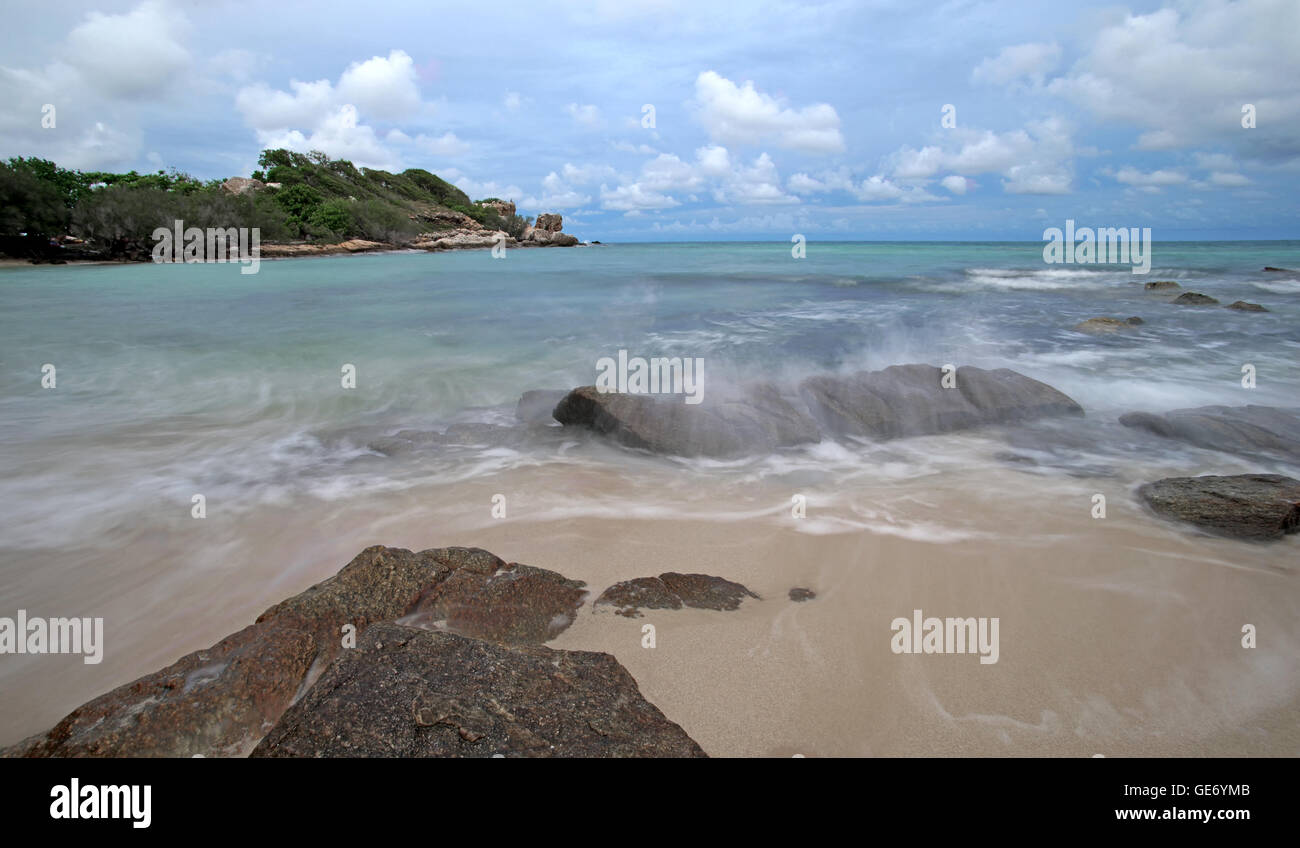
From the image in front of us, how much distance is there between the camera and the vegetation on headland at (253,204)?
1748 inches

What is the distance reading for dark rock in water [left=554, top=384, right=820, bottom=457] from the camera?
6.37 metres

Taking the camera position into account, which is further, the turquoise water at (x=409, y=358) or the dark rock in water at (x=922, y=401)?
the dark rock in water at (x=922, y=401)

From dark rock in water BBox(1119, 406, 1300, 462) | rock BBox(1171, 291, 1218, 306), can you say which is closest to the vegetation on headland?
dark rock in water BBox(1119, 406, 1300, 462)

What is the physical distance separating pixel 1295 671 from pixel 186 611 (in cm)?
608

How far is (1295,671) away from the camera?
3027 mm

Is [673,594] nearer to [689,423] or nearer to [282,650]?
[282,650]

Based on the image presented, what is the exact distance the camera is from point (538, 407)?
8023 mm

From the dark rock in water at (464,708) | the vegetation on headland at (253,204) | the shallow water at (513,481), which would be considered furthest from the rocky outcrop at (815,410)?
the vegetation on headland at (253,204)

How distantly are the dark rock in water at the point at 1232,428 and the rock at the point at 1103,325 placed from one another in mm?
8030

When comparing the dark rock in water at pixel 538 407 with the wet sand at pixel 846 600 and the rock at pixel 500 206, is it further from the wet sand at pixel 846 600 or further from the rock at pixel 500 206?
the rock at pixel 500 206

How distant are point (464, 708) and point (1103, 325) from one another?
690 inches

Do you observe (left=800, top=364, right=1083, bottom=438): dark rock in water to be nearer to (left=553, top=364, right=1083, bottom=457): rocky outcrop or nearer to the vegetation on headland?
(left=553, top=364, right=1083, bottom=457): rocky outcrop

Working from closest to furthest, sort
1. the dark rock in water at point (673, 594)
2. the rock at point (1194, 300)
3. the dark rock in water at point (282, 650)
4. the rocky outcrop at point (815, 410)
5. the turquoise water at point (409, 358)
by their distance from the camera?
the dark rock in water at point (282, 650), the dark rock in water at point (673, 594), the turquoise water at point (409, 358), the rocky outcrop at point (815, 410), the rock at point (1194, 300)
